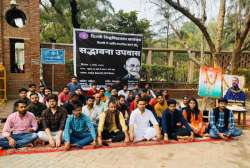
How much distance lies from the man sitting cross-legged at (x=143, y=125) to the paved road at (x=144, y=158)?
51cm

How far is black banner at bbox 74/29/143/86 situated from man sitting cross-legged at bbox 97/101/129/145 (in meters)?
4.95

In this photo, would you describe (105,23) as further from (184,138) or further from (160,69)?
(184,138)

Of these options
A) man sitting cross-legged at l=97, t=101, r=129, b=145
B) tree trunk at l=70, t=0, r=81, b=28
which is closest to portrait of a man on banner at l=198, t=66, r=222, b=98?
man sitting cross-legged at l=97, t=101, r=129, b=145

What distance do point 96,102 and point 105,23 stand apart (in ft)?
53.1

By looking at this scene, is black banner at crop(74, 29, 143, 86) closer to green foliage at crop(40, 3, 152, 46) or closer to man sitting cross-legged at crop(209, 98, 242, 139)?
man sitting cross-legged at crop(209, 98, 242, 139)

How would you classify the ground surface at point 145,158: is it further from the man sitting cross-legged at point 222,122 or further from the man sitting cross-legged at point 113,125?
the man sitting cross-legged at point 222,122

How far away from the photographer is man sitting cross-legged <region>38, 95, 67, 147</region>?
6586mm

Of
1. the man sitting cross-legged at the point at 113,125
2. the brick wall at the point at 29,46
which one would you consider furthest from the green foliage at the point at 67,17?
the man sitting cross-legged at the point at 113,125

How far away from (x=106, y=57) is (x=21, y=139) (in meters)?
6.44

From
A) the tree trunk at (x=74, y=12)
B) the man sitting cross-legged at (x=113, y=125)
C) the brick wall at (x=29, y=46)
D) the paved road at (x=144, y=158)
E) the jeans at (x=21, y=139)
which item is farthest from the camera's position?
the tree trunk at (x=74, y=12)

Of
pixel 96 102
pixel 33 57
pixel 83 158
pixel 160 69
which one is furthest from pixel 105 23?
pixel 83 158

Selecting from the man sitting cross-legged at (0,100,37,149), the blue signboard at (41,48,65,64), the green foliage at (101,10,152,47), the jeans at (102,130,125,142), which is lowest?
the jeans at (102,130,125,142)

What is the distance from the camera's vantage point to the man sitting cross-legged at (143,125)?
723cm

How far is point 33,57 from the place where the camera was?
528 inches
